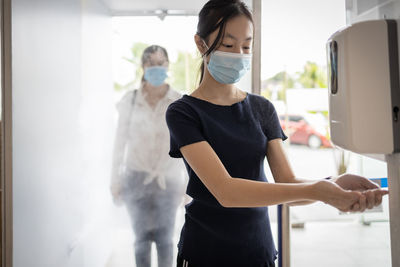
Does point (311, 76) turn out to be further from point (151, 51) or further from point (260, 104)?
point (260, 104)

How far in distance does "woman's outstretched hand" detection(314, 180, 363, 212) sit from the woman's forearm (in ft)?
0.09

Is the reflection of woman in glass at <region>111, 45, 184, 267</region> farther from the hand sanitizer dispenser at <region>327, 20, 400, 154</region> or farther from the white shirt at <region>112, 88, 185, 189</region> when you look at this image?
the hand sanitizer dispenser at <region>327, 20, 400, 154</region>

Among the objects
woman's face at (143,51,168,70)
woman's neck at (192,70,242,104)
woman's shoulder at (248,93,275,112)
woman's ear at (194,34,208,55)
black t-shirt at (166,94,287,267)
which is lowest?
black t-shirt at (166,94,287,267)

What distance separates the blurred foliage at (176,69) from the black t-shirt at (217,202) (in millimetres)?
922

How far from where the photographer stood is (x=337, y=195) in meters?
0.90

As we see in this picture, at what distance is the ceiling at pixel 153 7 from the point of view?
2.02 m

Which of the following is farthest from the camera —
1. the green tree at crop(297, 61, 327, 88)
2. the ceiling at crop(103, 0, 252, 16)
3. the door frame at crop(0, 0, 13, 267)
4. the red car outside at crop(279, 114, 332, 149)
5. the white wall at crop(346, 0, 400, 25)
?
the green tree at crop(297, 61, 327, 88)

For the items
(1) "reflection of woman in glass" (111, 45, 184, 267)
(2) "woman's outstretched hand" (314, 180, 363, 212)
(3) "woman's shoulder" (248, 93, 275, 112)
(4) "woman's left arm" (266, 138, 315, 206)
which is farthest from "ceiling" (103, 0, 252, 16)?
(2) "woman's outstretched hand" (314, 180, 363, 212)

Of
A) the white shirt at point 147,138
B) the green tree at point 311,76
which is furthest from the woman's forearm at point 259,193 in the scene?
the green tree at point 311,76

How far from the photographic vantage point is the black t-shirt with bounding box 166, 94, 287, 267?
1.10 meters

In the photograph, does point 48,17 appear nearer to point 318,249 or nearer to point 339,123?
point 339,123

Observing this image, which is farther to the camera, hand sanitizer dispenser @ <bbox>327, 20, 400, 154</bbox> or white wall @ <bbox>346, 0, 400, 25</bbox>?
white wall @ <bbox>346, 0, 400, 25</bbox>

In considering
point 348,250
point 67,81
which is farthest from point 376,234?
point 67,81

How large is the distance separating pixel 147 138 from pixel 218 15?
1062 millimetres
